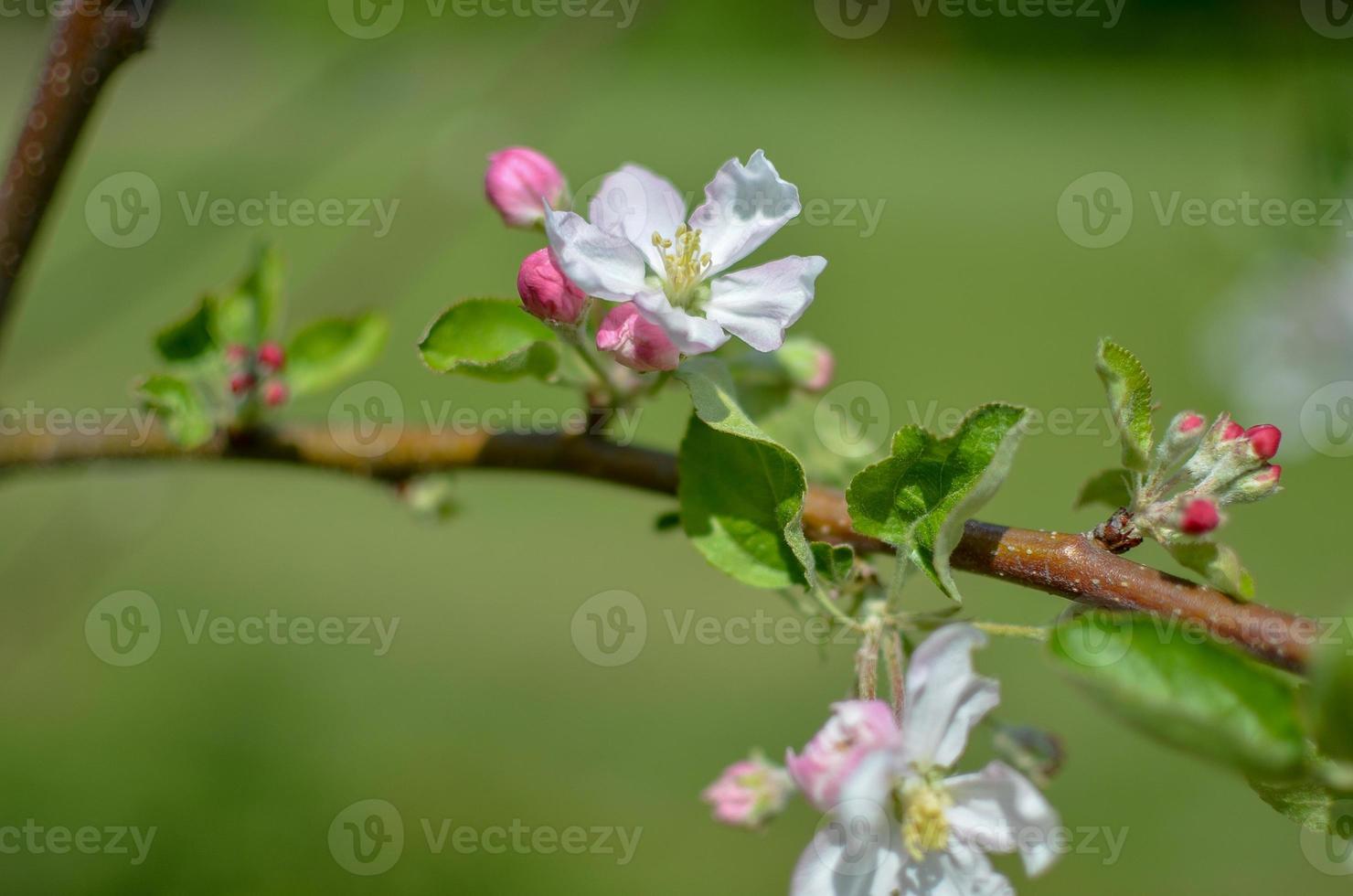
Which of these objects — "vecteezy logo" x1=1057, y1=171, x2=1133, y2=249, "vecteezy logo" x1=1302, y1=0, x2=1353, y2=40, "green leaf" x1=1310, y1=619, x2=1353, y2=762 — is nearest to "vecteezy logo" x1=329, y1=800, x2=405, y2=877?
"green leaf" x1=1310, y1=619, x2=1353, y2=762

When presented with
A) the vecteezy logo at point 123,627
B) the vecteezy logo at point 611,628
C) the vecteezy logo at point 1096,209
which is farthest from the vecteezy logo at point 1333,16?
the vecteezy logo at point 123,627

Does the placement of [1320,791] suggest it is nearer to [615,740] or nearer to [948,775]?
[948,775]

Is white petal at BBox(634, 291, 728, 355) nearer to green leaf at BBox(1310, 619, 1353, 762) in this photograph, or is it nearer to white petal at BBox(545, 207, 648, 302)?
white petal at BBox(545, 207, 648, 302)

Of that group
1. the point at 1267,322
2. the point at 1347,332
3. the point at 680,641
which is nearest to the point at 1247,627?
the point at 1347,332

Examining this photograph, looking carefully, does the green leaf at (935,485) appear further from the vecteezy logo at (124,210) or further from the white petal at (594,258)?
the vecteezy logo at (124,210)

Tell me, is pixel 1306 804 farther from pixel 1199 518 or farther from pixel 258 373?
pixel 258 373

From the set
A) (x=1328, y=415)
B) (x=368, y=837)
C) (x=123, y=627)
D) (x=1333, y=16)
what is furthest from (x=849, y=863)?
(x=1333, y=16)

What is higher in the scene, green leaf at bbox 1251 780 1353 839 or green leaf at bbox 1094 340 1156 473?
green leaf at bbox 1094 340 1156 473
